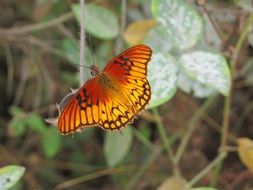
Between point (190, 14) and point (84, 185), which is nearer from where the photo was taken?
point (190, 14)

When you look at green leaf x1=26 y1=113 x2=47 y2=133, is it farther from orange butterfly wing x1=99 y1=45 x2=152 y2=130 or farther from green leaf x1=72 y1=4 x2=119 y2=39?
orange butterfly wing x1=99 y1=45 x2=152 y2=130

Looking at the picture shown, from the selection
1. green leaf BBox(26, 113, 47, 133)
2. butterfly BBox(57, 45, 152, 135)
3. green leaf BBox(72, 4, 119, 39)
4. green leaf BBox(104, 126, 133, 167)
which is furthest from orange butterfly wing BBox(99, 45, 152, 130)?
green leaf BBox(26, 113, 47, 133)

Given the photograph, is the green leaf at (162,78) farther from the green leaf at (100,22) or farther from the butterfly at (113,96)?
the green leaf at (100,22)

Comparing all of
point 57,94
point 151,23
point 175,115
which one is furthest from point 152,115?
point 57,94

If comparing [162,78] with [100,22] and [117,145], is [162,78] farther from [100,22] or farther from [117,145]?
[117,145]

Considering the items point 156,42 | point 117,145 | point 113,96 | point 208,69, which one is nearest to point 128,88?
point 113,96

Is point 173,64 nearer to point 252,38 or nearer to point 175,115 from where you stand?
point 252,38
